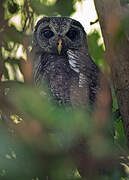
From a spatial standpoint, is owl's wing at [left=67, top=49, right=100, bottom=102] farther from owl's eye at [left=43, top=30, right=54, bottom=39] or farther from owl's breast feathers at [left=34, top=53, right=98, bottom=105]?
owl's eye at [left=43, top=30, right=54, bottom=39]

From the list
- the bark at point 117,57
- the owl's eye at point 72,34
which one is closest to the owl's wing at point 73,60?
the owl's eye at point 72,34

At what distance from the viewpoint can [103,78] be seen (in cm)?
282

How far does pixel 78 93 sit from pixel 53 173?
4.53 ft

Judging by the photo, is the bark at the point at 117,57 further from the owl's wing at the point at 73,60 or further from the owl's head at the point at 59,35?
the owl's head at the point at 59,35

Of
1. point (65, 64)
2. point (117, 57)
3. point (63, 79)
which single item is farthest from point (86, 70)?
point (117, 57)

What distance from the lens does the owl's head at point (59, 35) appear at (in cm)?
381

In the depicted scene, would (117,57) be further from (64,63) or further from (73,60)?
(73,60)

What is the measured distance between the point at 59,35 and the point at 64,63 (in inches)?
33.0

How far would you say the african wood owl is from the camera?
2.53 metres

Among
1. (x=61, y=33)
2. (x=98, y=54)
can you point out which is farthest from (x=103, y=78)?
(x=61, y=33)

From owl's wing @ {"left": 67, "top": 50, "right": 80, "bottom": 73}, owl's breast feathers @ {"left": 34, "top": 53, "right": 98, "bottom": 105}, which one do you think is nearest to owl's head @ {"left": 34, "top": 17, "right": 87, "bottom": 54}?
owl's wing @ {"left": 67, "top": 50, "right": 80, "bottom": 73}

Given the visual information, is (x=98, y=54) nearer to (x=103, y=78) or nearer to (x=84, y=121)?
(x=103, y=78)

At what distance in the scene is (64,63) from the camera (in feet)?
10.3

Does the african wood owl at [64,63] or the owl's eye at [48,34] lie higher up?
the owl's eye at [48,34]
